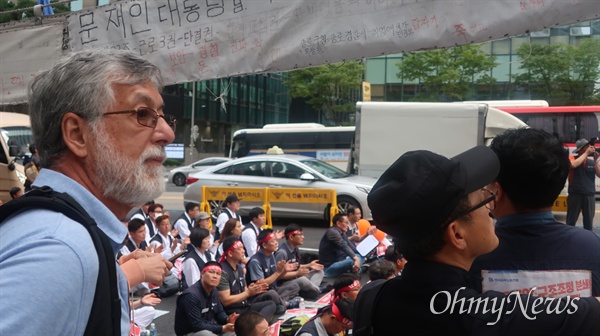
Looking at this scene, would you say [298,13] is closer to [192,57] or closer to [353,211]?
[192,57]

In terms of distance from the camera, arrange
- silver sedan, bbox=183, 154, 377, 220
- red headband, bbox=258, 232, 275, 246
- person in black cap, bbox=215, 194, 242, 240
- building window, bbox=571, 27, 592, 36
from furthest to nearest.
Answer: building window, bbox=571, 27, 592, 36
silver sedan, bbox=183, 154, 377, 220
person in black cap, bbox=215, 194, 242, 240
red headband, bbox=258, 232, 275, 246

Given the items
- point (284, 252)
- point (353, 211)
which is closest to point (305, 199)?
point (353, 211)

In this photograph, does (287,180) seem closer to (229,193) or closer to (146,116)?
(229,193)

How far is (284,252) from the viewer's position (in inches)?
361

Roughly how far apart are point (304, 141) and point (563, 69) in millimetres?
12872

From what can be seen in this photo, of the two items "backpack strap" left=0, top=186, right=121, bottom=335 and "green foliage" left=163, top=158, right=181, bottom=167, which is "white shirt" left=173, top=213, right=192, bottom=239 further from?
"green foliage" left=163, top=158, right=181, bottom=167

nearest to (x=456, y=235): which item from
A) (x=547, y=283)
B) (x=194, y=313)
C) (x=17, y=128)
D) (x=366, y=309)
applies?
(x=366, y=309)

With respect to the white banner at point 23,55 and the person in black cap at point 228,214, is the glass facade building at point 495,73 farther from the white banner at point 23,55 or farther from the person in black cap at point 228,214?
the white banner at point 23,55

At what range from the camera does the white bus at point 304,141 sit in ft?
80.0

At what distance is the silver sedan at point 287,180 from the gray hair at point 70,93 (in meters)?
12.6

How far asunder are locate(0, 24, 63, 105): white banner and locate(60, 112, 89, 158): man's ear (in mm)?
2263

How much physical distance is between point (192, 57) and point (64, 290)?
2.23 meters

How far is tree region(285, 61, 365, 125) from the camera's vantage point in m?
34.5

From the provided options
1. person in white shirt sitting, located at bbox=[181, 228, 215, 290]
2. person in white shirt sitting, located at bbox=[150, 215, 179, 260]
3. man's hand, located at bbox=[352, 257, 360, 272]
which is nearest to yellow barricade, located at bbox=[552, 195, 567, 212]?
man's hand, located at bbox=[352, 257, 360, 272]
